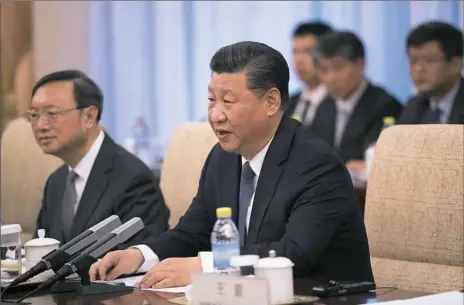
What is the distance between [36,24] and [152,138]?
1.16 meters

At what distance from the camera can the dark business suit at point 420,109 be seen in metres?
4.89

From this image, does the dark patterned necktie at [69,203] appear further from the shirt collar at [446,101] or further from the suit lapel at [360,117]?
the suit lapel at [360,117]

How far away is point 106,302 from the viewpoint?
2.20 metres

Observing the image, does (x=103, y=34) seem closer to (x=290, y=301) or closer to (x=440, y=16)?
(x=440, y=16)

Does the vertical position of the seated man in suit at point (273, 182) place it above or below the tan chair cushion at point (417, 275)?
above

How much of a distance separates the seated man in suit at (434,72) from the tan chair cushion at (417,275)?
2223mm

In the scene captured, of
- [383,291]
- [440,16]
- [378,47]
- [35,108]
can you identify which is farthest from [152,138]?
[383,291]

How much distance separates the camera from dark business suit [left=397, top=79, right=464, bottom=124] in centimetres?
489

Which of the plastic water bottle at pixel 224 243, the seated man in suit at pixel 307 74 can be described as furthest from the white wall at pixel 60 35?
the plastic water bottle at pixel 224 243

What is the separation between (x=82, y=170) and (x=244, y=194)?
0.97 m

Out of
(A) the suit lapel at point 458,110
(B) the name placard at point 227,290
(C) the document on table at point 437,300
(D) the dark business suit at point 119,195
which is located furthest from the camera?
Result: (A) the suit lapel at point 458,110

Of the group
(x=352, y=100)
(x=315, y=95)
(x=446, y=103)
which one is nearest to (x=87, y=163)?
(x=446, y=103)

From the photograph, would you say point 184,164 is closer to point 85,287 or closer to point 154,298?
point 85,287

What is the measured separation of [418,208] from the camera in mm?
2779
